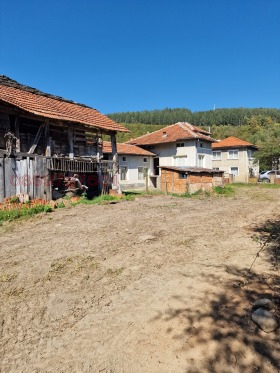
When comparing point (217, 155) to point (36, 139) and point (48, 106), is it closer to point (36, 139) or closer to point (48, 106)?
point (48, 106)

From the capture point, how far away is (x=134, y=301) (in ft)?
13.3

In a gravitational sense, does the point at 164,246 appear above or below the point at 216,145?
below

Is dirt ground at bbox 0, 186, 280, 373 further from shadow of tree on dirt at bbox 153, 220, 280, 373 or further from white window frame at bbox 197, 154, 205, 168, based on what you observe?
white window frame at bbox 197, 154, 205, 168

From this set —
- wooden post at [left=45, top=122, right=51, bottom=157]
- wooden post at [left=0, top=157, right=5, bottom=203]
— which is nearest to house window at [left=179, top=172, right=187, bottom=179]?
wooden post at [left=45, top=122, right=51, bottom=157]

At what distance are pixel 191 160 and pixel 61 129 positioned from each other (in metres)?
16.8

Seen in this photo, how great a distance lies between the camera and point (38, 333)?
3402mm

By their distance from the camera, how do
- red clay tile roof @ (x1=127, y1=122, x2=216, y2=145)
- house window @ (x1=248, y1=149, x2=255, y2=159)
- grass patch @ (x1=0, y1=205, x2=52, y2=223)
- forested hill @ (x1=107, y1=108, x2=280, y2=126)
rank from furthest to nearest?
forested hill @ (x1=107, y1=108, x2=280, y2=126) → house window @ (x1=248, y1=149, x2=255, y2=159) → red clay tile roof @ (x1=127, y1=122, x2=216, y2=145) → grass patch @ (x1=0, y1=205, x2=52, y2=223)

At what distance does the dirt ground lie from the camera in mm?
2922

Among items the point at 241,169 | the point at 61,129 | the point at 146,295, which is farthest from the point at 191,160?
the point at 146,295

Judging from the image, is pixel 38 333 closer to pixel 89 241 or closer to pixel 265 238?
pixel 89 241

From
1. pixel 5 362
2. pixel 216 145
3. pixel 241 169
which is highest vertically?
pixel 216 145

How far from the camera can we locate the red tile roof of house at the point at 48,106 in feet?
41.1

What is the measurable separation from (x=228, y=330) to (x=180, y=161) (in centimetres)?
2684

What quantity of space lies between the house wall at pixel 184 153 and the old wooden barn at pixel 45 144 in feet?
44.2
